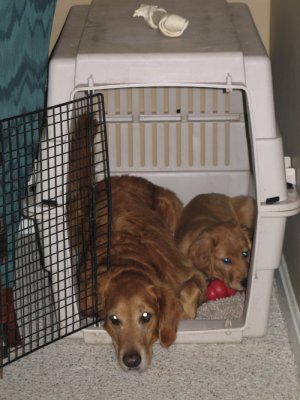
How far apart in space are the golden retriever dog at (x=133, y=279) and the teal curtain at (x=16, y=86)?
6.8 inches

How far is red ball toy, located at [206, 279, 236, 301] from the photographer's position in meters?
2.83

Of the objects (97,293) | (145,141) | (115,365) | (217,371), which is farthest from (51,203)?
(145,141)

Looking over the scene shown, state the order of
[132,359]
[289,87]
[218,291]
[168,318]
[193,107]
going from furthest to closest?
[193,107]
[218,291]
[289,87]
[168,318]
[132,359]

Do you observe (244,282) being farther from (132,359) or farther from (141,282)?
(132,359)

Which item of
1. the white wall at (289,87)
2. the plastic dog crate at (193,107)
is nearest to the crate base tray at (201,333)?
the plastic dog crate at (193,107)

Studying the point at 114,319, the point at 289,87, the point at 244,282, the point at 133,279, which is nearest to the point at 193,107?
the point at 289,87

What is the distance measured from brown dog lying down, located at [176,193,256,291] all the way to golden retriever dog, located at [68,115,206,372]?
10 cm

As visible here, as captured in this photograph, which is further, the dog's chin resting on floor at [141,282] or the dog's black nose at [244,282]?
the dog's black nose at [244,282]

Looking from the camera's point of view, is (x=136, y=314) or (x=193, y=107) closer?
(x=136, y=314)

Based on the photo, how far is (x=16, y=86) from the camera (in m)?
2.36

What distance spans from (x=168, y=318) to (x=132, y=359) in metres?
0.18

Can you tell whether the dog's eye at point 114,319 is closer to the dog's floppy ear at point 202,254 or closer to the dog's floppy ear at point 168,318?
the dog's floppy ear at point 168,318

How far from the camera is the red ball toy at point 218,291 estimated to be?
283 centimetres

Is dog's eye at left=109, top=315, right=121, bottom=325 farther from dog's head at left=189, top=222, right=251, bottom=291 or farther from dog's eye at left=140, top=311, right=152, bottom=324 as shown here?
dog's head at left=189, top=222, right=251, bottom=291
